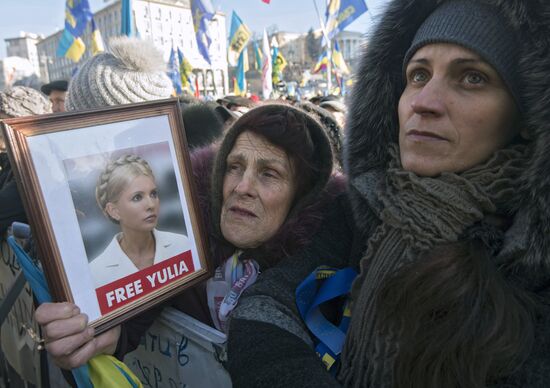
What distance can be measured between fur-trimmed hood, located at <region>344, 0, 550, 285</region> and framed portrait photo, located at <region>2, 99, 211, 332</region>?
26.5 inches

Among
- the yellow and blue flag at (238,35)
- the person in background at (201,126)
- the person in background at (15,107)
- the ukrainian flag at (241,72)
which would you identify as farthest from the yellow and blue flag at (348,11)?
the person in background at (15,107)

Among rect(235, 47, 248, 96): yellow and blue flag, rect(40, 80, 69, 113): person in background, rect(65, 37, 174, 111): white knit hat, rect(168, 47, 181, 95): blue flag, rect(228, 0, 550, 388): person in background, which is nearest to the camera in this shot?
rect(228, 0, 550, 388): person in background

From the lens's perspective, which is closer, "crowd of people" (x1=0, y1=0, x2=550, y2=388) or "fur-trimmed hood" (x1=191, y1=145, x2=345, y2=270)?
"crowd of people" (x1=0, y1=0, x2=550, y2=388)

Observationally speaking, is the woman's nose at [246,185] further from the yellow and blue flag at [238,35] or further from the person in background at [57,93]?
the yellow and blue flag at [238,35]

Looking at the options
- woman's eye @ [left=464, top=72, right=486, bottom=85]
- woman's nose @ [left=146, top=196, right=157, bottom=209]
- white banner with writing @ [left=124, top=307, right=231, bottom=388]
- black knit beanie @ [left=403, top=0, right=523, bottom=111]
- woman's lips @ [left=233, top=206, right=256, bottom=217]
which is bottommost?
white banner with writing @ [left=124, top=307, right=231, bottom=388]

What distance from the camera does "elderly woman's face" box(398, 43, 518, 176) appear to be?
1.05 metres

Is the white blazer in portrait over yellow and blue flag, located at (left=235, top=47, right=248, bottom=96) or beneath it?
beneath

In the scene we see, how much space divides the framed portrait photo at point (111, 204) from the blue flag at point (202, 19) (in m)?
9.43

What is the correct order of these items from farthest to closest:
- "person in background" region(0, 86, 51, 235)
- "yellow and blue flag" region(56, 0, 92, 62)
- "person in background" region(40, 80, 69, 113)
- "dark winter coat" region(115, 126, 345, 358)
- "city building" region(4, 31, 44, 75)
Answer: "city building" region(4, 31, 44, 75) < "yellow and blue flag" region(56, 0, 92, 62) < "person in background" region(40, 80, 69, 113) < "person in background" region(0, 86, 51, 235) < "dark winter coat" region(115, 126, 345, 358)

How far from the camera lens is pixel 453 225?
1012 mm

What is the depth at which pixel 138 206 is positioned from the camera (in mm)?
1222

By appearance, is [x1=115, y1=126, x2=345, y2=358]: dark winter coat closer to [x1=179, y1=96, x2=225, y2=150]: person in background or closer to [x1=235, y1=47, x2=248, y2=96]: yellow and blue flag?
[x1=179, y1=96, x2=225, y2=150]: person in background

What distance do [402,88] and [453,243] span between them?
2.40 feet

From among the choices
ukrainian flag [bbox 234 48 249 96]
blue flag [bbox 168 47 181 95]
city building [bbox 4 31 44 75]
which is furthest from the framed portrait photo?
city building [bbox 4 31 44 75]
